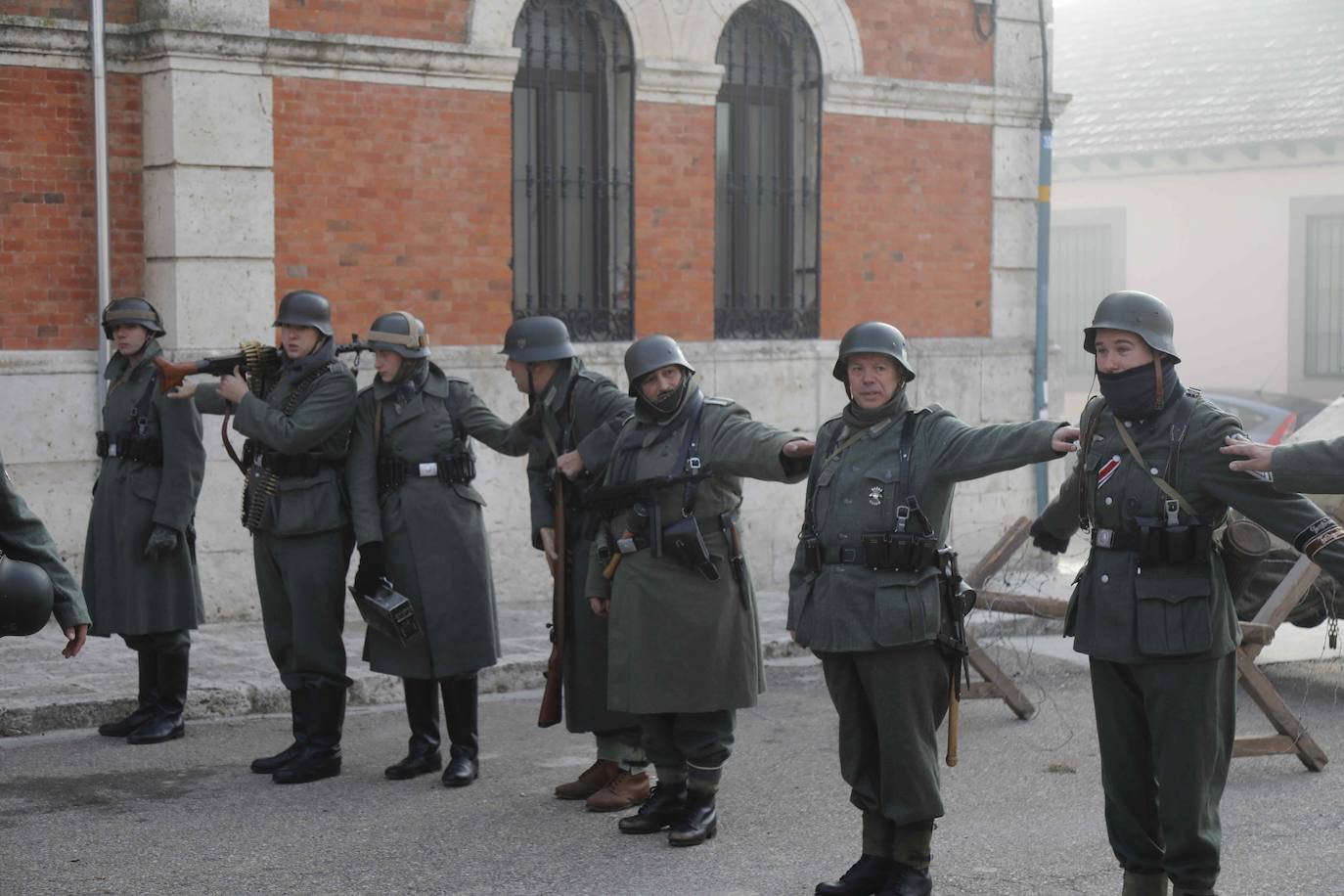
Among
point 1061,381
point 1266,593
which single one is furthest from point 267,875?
point 1061,381

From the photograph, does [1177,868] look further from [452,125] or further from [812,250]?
[812,250]

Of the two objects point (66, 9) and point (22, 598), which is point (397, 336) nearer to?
point (22, 598)

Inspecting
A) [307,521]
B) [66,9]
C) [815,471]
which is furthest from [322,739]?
[66,9]

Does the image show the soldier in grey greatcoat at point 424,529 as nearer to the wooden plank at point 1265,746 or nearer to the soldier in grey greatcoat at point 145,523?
the soldier in grey greatcoat at point 145,523

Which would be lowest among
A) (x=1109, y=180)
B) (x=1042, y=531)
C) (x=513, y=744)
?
(x=513, y=744)

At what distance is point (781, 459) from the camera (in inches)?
240

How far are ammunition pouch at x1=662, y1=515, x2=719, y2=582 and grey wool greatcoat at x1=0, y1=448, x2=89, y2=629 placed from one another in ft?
6.67

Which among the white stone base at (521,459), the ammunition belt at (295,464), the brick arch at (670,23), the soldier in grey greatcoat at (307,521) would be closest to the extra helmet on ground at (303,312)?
the soldier in grey greatcoat at (307,521)

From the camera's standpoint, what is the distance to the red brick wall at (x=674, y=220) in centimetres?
1216

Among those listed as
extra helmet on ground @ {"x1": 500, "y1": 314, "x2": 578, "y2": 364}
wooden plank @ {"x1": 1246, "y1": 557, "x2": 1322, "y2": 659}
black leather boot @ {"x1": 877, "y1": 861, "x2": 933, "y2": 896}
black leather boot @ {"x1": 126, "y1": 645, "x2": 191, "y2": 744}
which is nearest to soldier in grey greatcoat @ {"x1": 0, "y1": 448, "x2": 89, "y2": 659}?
extra helmet on ground @ {"x1": 500, "y1": 314, "x2": 578, "y2": 364}

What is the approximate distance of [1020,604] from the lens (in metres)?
8.56

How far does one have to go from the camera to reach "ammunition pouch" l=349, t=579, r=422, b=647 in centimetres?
715

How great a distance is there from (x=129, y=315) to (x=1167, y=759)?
4.99 meters

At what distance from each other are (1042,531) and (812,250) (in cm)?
755
